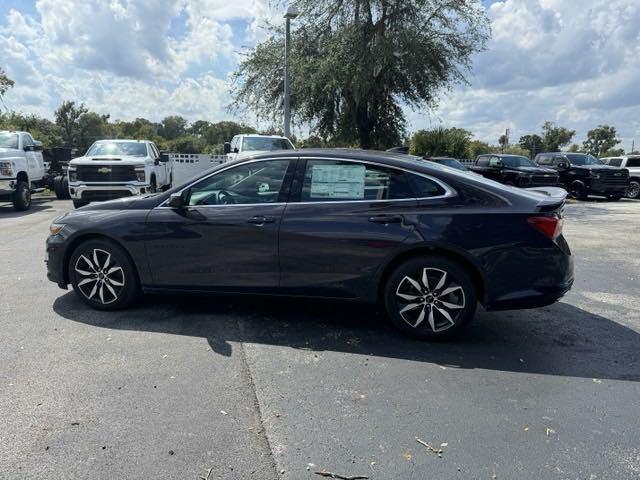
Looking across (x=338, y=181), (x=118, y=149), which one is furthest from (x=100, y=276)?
(x=118, y=149)

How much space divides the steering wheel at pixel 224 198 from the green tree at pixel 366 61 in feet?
55.1

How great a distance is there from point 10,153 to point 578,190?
20.9 metres

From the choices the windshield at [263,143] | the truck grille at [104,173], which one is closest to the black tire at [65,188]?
the truck grille at [104,173]

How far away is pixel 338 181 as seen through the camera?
471 cm

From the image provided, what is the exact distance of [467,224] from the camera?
14.4 ft

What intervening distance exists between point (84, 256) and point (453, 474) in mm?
4003

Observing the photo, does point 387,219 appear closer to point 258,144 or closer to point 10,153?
point 258,144

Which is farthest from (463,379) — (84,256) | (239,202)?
(84,256)

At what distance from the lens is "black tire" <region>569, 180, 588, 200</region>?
21750mm

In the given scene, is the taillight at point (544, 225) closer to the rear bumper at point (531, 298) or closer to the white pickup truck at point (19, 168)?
the rear bumper at point (531, 298)

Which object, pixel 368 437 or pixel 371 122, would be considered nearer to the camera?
pixel 368 437

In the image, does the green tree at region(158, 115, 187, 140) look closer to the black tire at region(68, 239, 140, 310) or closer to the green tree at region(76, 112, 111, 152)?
the green tree at region(76, 112, 111, 152)

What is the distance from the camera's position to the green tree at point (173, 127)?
110 meters

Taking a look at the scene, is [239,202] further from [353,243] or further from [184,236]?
[353,243]
